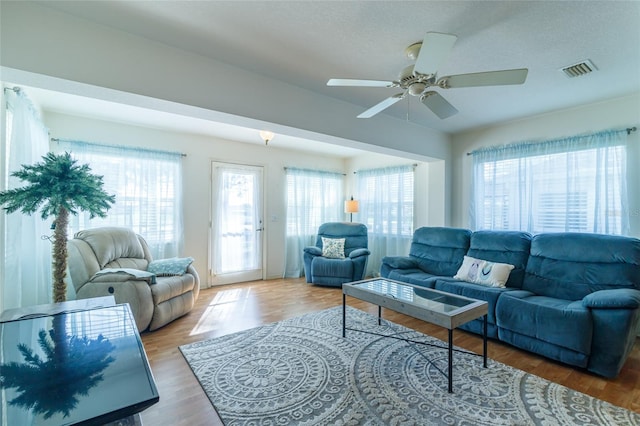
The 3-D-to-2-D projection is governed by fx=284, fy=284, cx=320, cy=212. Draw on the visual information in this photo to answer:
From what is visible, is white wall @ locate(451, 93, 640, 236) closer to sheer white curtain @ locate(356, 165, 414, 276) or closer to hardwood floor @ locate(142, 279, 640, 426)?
sheer white curtain @ locate(356, 165, 414, 276)

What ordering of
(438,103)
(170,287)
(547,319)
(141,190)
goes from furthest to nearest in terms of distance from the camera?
(141,190) < (170,287) < (547,319) < (438,103)

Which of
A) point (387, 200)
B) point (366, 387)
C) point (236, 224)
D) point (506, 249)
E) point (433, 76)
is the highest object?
point (433, 76)

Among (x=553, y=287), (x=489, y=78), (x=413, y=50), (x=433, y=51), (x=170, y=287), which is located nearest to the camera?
(x=433, y=51)

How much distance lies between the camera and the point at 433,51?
1.64 m

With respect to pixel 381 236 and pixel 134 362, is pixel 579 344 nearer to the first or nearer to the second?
pixel 134 362

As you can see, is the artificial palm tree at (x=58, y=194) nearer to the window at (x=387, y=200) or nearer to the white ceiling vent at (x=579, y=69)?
the white ceiling vent at (x=579, y=69)

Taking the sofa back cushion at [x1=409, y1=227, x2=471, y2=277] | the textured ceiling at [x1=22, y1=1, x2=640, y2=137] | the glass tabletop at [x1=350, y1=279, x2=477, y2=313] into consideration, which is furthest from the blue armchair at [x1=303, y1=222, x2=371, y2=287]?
the textured ceiling at [x1=22, y1=1, x2=640, y2=137]

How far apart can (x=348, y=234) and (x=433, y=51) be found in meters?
3.95

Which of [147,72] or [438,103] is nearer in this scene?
[147,72]

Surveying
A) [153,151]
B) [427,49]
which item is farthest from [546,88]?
[153,151]

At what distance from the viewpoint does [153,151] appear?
413cm

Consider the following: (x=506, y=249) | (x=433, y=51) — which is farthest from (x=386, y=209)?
(x=433, y=51)

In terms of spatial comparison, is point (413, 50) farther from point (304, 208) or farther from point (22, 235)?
point (304, 208)

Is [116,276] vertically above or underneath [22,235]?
underneath
